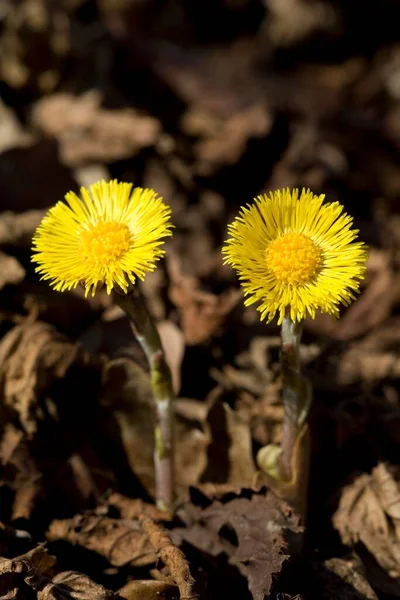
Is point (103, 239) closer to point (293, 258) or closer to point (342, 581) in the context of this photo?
point (293, 258)

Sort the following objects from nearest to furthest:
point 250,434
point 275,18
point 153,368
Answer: point 153,368, point 250,434, point 275,18

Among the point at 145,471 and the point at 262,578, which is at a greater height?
the point at 145,471

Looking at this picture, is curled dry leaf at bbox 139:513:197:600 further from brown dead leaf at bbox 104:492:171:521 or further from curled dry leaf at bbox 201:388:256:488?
curled dry leaf at bbox 201:388:256:488

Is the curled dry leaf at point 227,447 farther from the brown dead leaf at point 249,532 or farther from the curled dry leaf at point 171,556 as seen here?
the curled dry leaf at point 171,556

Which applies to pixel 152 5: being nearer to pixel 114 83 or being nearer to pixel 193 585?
pixel 114 83

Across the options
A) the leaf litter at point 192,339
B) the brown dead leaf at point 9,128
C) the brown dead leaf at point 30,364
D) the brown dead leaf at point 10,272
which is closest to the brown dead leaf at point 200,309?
the leaf litter at point 192,339

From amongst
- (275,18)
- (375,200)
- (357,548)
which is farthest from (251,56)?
(357,548)

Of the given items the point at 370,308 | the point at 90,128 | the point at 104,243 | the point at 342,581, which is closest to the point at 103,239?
the point at 104,243
